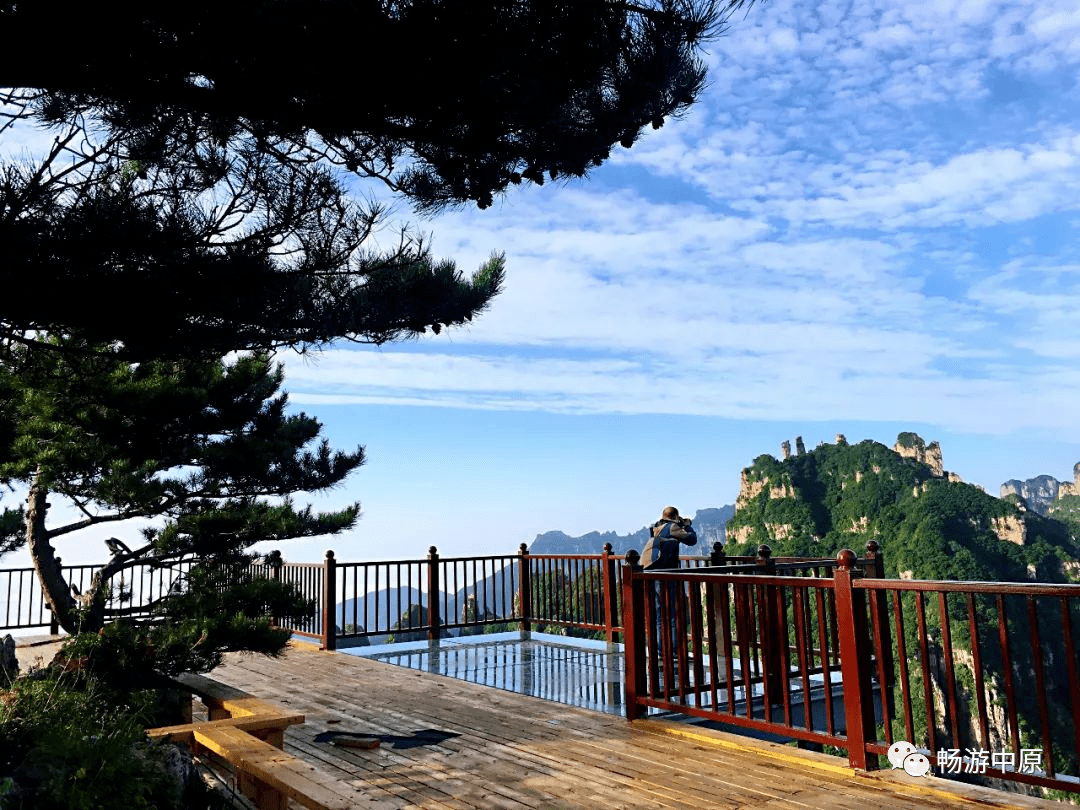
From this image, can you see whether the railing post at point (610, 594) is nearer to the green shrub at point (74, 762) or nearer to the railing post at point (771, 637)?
the railing post at point (771, 637)

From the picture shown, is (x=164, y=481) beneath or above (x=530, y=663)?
above

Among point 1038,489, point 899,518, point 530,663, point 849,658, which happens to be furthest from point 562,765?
point 1038,489

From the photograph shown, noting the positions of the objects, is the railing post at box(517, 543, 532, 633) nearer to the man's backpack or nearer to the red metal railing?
the man's backpack

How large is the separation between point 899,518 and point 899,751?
2906 inches

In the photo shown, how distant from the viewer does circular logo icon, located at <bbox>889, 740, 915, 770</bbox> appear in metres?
3.54

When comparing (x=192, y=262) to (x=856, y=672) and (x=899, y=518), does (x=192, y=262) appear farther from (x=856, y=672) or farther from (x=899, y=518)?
(x=899, y=518)

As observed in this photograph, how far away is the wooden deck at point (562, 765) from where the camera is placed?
3.34 m

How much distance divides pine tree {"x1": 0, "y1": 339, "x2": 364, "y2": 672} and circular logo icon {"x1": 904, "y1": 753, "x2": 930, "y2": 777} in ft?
13.1

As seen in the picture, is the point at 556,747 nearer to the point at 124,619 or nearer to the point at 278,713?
the point at 278,713

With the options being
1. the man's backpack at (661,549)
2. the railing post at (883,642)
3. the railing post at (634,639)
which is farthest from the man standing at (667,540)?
the railing post at (883,642)

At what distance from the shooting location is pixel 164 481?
23.7 feet

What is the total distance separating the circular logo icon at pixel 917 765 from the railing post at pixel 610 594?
15.5 ft

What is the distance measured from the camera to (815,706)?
6.26m

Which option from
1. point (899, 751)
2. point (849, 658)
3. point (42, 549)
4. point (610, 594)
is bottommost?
Answer: point (899, 751)
